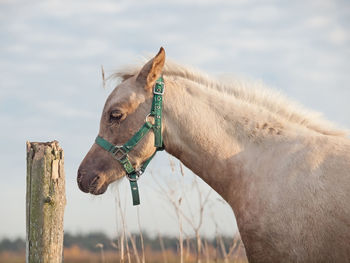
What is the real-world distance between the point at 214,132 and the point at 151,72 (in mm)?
830

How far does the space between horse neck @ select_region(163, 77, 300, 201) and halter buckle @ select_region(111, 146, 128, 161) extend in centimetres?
42

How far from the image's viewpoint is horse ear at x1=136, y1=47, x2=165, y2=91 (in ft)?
13.6

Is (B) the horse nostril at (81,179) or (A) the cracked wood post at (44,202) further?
(A) the cracked wood post at (44,202)

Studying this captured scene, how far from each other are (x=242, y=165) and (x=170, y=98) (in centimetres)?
94

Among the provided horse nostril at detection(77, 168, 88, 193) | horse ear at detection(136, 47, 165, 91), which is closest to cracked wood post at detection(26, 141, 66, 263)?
horse nostril at detection(77, 168, 88, 193)

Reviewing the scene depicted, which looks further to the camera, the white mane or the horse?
the white mane

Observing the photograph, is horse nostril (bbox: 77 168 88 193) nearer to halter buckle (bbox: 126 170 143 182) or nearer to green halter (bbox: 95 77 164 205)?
green halter (bbox: 95 77 164 205)

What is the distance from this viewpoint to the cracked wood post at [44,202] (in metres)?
4.63

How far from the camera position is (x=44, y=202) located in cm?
467

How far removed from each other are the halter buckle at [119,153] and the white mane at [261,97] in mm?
861

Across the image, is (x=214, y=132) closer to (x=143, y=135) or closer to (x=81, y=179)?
(x=143, y=135)

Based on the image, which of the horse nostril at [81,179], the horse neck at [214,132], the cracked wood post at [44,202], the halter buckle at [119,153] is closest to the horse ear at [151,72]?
the horse neck at [214,132]

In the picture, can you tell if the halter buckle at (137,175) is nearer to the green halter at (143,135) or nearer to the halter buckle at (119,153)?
the green halter at (143,135)

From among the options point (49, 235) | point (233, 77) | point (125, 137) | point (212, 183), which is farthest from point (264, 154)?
point (49, 235)
